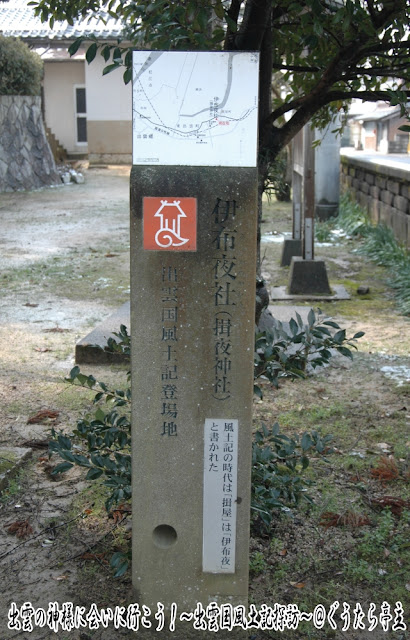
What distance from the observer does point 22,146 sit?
17.0m

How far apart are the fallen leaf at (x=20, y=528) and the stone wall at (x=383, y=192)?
23.5 ft

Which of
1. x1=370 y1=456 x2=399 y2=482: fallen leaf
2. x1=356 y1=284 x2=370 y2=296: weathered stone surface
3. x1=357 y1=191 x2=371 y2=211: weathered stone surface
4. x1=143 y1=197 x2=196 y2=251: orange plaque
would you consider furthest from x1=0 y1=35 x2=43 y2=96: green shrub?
x1=143 y1=197 x2=196 y2=251: orange plaque

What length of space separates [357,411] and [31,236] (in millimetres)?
7871

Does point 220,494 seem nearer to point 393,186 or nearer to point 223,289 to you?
point 223,289

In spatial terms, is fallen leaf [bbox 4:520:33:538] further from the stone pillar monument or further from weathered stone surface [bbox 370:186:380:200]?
weathered stone surface [bbox 370:186:380:200]

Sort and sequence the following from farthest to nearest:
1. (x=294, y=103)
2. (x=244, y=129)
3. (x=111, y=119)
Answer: (x=111, y=119)
(x=294, y=103)
(x=244, y=129)

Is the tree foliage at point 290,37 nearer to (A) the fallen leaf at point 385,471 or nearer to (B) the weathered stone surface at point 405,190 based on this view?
(A) the fallen leaf at point 385,471

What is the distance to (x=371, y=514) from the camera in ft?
11.7

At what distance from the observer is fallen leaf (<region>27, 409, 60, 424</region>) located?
462 centimetres

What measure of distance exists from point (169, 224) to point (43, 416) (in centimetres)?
257

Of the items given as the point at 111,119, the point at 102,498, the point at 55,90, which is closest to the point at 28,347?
the point at 102,498

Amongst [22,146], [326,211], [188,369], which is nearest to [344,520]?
[188,369]

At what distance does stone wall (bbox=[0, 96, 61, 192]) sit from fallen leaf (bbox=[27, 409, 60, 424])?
42.5ft

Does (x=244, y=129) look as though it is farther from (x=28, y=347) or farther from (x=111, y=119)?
(x=111, y=119)
